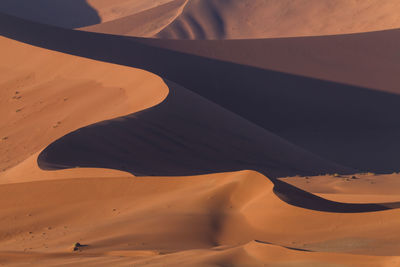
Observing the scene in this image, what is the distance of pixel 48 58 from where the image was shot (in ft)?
97.6

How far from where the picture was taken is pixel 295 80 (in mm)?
32062

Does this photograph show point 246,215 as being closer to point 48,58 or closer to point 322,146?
point 322,146

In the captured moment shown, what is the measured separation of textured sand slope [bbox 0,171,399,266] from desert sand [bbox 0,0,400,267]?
0.09 ft

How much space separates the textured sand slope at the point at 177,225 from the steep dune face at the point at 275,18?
162 feet

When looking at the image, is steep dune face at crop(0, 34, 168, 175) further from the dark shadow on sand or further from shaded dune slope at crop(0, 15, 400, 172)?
shaded dune slope at crop(0, 15, 400, 172)

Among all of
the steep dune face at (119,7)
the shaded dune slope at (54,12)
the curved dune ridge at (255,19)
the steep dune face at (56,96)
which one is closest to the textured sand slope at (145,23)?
the curved dune ridge at (255,19)

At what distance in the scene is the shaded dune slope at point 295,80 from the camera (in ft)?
92.0

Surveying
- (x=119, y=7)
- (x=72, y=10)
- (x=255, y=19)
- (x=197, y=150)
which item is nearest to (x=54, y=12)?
(x=72, y=10)

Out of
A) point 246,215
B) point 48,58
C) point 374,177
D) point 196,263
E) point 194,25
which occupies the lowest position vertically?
point 196,263

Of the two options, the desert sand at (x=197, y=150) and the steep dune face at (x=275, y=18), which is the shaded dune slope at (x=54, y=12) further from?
the desert sand at (x=197, y=150)

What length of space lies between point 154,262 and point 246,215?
9.34ft

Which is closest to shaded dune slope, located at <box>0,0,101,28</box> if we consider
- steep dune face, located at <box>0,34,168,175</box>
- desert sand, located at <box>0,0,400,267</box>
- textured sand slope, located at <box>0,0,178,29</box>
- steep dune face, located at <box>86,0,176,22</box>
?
textured sand slope, located at <box>0,0,178,29</box>

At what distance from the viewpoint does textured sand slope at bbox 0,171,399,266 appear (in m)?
6.65

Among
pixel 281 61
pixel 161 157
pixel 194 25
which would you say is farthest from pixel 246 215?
pixel 194 25
